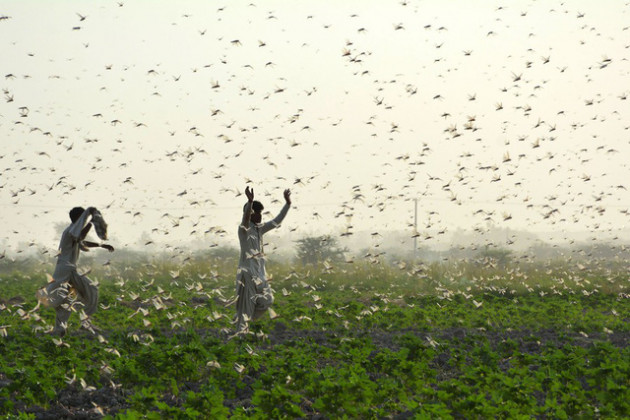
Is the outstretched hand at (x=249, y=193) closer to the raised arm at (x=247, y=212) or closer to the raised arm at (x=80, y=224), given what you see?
the raised arm at (x=247, y=212)

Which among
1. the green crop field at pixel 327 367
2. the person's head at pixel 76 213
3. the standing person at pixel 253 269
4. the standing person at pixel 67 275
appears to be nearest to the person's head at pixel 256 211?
the standing person at pixel 253 269

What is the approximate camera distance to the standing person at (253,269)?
12.0 metres

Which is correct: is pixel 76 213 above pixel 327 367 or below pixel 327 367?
above

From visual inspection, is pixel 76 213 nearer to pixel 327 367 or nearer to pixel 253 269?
pixel 253 269

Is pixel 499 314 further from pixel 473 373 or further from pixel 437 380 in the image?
pixel 473 373

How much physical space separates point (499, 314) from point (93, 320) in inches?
383

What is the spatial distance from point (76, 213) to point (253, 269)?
123 inches

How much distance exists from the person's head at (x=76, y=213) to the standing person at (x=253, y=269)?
2.68 meters

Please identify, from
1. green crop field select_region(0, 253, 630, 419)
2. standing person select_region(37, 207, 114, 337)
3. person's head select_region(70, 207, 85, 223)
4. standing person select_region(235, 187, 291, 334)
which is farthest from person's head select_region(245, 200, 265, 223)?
person's head select_region(70, 207, 85, 223)

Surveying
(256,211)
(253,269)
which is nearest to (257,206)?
(256,211)

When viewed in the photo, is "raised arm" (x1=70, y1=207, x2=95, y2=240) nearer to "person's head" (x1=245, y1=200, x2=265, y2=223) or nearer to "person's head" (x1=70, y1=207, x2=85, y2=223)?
"person's head" (x1=70, y1=207, x2=85, y2=223)

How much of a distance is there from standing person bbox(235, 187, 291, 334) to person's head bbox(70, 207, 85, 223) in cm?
268

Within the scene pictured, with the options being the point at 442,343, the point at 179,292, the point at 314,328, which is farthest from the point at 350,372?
the point at 179,292

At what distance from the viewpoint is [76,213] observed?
38.5 feet
